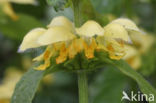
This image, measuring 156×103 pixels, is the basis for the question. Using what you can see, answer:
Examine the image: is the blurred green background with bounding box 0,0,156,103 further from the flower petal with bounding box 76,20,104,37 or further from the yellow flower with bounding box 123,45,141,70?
the flower petal with bounding box 76,20,104,37

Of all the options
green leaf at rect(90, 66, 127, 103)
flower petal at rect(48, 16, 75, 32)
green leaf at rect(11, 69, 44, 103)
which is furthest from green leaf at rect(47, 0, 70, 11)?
green leaf at rect(90, 66, 127, 103)

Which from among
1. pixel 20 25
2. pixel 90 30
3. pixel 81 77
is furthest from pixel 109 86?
pixel 90 30

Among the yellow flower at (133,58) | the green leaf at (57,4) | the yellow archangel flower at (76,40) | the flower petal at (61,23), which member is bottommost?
the yellow flower at (133,58)

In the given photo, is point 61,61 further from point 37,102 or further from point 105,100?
point 37,102

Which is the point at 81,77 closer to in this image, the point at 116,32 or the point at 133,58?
the point at 116,32

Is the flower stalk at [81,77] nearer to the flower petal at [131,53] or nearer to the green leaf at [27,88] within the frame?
the green leaf at [27,88]

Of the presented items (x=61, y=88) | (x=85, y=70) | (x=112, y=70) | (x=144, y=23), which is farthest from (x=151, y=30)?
(x=85, y=70)

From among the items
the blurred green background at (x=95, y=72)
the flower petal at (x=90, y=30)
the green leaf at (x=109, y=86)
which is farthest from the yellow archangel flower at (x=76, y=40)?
the green leaf at (x=109, y=86)
